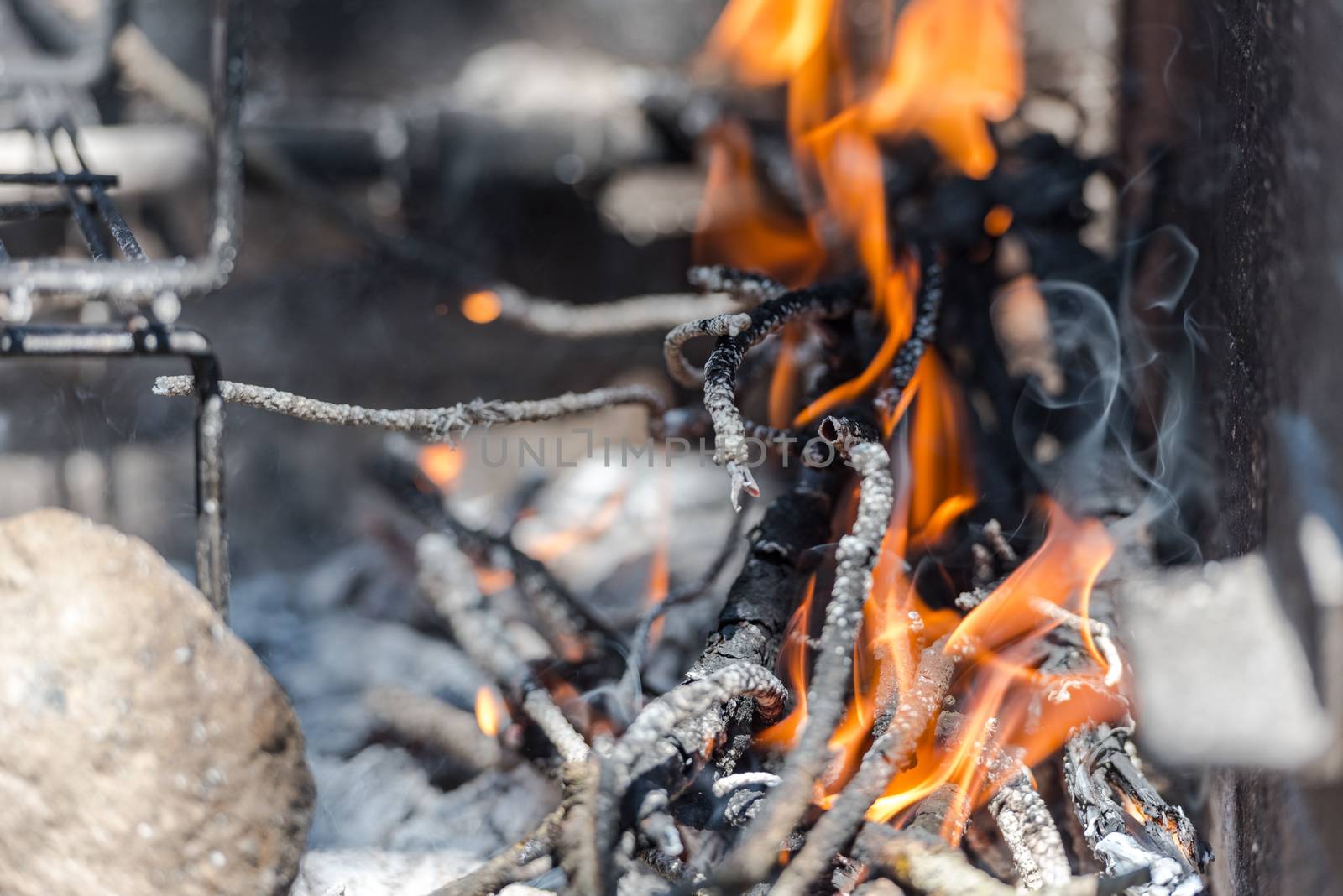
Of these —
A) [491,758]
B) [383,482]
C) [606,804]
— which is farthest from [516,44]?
[606,804]

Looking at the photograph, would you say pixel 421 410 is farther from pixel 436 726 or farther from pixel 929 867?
pixel 929 867

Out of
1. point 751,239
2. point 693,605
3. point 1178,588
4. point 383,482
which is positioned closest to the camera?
point 1178,588

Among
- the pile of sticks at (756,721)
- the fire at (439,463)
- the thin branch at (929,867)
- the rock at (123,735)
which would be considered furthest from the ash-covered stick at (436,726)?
the thin branch at (929,867)

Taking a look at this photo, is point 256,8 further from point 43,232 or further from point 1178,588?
point 1178,588

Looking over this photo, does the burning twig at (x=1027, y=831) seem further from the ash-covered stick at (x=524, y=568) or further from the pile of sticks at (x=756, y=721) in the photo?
the ash-covered stick at (x=524, y=568)

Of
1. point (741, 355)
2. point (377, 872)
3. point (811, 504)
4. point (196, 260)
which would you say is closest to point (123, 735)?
point (377, 872)
